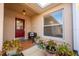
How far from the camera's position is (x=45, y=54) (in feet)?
6.55

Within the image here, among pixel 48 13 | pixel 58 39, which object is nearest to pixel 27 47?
pixel 58 39

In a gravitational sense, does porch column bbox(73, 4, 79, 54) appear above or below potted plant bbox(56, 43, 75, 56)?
above

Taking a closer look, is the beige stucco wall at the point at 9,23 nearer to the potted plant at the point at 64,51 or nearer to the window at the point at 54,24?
the window at the point at 54,24

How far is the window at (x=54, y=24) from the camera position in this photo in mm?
1974

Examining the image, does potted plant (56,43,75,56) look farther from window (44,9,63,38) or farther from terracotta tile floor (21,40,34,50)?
terracotta tile floor (21,40,34,50)

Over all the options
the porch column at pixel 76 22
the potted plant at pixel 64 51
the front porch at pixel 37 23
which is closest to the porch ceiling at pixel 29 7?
the front porch at pixel 37 23

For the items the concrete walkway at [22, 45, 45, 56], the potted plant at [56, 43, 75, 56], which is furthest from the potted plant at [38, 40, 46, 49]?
the potted plant at [56, 43, 75, 56]

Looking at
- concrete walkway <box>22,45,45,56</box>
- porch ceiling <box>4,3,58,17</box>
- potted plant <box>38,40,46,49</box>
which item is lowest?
concrete walkway <box>22,45,45,56</box>

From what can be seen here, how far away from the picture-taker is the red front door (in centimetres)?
202

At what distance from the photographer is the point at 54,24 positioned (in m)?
2.00

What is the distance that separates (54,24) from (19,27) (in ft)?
2.11

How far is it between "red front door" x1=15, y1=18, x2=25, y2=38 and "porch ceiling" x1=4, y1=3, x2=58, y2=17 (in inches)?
6.8

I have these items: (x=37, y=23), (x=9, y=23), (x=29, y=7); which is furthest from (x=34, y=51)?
(x=29, y=7)

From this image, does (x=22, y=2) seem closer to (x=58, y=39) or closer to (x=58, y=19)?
(x=58, y=19)
